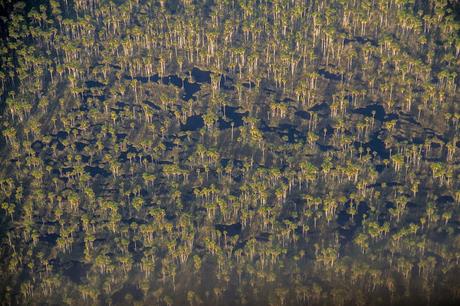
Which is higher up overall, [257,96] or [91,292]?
[257,96]

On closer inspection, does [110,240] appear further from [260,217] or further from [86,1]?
[86,1]

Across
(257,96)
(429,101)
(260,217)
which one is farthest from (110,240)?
(429,101)

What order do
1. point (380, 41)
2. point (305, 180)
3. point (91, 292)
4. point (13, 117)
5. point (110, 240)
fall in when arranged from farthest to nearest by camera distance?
point (380, 41)
point (13, 117)
point (305, 180)
point (110, 240)
point (91, 292)

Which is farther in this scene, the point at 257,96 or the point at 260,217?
the point at 257,96

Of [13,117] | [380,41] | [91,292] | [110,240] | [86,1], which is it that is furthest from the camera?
[86,1]

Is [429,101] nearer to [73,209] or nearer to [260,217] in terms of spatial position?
[260,217]

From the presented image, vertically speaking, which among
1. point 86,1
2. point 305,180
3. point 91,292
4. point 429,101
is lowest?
point 91,292
